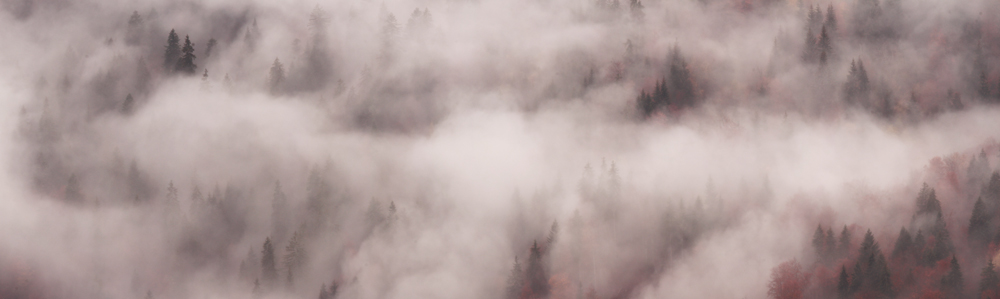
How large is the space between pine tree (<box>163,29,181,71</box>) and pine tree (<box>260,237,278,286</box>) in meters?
62.2

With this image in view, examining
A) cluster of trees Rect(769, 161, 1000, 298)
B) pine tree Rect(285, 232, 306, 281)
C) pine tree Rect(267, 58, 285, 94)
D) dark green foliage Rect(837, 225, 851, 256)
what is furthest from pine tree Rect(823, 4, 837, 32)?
pine tree Rect(285, 232, 306, 281)

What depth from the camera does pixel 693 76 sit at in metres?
154

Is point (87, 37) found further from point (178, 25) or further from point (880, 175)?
point (880, 175)

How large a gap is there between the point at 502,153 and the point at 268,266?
58723 millimetres

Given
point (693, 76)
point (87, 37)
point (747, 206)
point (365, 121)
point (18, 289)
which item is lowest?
point (18, 289)

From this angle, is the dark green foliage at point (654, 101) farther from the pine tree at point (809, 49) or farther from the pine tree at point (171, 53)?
the pine tree at point (171, 53)

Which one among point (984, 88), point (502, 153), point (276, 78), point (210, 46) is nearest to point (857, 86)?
point (984, 88)

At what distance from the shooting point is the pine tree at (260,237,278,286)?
115m

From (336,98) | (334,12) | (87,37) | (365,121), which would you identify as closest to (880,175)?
(365,121)

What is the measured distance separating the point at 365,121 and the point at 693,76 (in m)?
76.7

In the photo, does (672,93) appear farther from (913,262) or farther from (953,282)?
(953,282)

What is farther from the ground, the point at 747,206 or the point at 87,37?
the point at 87,37

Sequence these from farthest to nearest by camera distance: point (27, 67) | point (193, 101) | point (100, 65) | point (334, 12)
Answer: point (334, 12)
point (27, 67)
point (100, 65)
point (193, 101)

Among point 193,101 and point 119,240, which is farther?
point 193,101
